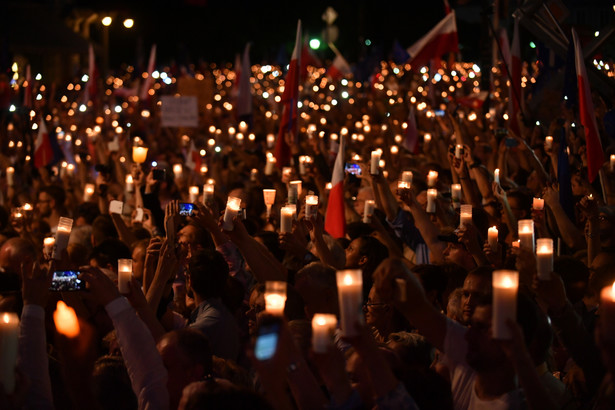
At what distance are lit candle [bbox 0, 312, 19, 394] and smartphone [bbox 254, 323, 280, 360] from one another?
2.58 feet

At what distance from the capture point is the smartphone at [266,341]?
10.6 feet

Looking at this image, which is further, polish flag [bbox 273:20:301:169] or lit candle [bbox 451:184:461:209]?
polish flag [bbox 273:20:301:169]

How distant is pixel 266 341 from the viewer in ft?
10.7

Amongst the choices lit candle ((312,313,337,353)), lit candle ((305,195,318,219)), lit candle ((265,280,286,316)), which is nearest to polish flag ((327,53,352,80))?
lit candle ((305,195,318,219))

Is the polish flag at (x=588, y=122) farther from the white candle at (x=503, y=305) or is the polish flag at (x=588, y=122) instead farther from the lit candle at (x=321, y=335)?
the lit candle at (x=321, y=335)

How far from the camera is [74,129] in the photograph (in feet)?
67.8

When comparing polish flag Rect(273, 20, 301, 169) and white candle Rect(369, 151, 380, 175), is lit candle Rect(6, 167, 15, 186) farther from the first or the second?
white candle Rect(369, 151, 380, 175)

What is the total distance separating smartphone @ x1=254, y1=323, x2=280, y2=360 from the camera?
127 inches

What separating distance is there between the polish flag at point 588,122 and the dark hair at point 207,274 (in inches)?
166

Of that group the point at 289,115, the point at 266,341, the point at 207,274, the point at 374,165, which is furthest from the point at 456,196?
the point at 266,341

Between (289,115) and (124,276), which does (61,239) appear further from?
(289,115)

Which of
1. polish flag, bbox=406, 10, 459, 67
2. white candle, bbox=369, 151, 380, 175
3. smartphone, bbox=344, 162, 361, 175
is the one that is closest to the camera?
white candle, bbox=369, 151, 380, 175

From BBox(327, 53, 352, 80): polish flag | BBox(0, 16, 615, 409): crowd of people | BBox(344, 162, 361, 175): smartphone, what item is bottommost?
BBox(0, 16, 615, 409): crowd of people

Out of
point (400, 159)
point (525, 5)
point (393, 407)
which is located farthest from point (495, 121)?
point (393, 407)
